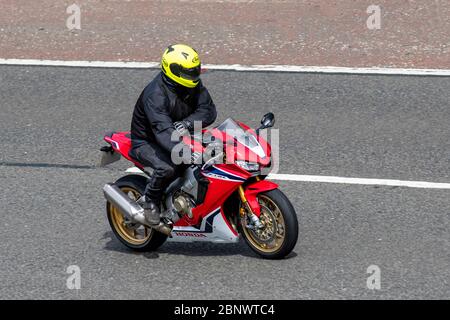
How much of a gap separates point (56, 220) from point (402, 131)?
411 cm

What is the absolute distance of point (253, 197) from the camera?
8.03 metres

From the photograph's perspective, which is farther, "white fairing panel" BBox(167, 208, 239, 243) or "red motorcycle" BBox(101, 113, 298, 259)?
"white fairing panel" BBox(167, 208, 239, 243)

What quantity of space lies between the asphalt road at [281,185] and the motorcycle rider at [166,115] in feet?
2.35

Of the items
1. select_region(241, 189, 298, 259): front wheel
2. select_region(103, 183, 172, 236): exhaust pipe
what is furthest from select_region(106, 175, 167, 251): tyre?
→ select_region(241, 189, 298, 259): front wheel

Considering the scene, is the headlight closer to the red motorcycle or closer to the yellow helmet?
the red motorcycle

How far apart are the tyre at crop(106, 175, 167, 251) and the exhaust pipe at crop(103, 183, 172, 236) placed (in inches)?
4.8

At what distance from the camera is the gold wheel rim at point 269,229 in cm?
797

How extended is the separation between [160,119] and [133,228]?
1112 mm

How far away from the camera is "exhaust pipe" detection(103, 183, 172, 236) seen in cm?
830

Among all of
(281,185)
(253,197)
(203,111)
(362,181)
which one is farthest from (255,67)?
(253,197)

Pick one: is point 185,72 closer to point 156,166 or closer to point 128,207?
point 156,166

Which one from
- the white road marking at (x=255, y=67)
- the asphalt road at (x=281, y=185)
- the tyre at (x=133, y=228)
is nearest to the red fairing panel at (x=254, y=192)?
the asphalt road at (x=281, y=185)

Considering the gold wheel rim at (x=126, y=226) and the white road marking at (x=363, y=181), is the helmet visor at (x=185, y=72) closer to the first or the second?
the gold wheel rim at (x=126, y=226)

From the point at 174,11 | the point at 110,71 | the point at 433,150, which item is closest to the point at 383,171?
the point at 433,150
